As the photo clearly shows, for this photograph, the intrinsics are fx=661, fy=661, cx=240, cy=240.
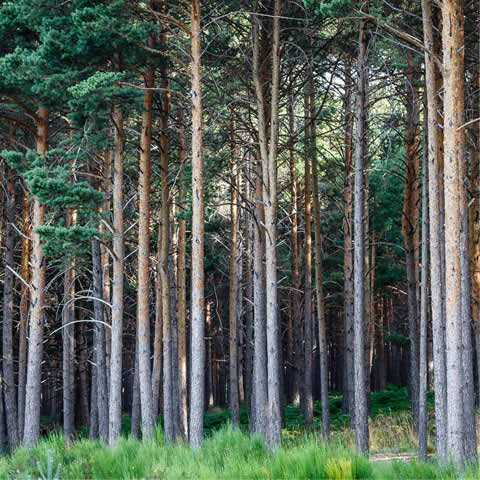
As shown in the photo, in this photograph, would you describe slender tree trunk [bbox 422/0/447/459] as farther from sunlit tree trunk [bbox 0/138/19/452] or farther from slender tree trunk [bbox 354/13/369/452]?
sunlit tree trunk [bbox 0/138/19/452]

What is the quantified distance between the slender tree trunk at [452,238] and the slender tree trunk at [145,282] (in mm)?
6634

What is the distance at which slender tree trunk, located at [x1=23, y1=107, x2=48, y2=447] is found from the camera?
1511 centimetres

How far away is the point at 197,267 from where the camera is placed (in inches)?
534

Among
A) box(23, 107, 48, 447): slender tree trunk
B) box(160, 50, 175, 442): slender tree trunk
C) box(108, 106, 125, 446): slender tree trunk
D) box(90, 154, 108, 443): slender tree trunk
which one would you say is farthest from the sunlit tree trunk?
box(108, 106, 125, 446): slender tree trunk

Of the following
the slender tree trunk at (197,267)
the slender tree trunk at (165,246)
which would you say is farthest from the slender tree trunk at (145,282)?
the slender tree trunk at (197,267)

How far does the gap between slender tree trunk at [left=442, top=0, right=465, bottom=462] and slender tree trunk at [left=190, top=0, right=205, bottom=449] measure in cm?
502

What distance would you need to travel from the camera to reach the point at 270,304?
14656 millimetres

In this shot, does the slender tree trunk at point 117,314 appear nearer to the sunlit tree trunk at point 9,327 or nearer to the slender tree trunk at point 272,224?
the slender tree trunk at point 272,224

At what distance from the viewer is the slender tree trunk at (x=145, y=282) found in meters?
14.7

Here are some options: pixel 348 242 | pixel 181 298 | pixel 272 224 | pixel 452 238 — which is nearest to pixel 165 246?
pixel 272 224

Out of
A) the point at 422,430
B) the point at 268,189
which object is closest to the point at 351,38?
the point at 268,189

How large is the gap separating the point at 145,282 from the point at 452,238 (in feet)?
23.6

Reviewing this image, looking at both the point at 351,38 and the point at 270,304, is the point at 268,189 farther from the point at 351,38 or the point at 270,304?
the point at 351,38

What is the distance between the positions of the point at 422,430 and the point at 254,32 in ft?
32.2
